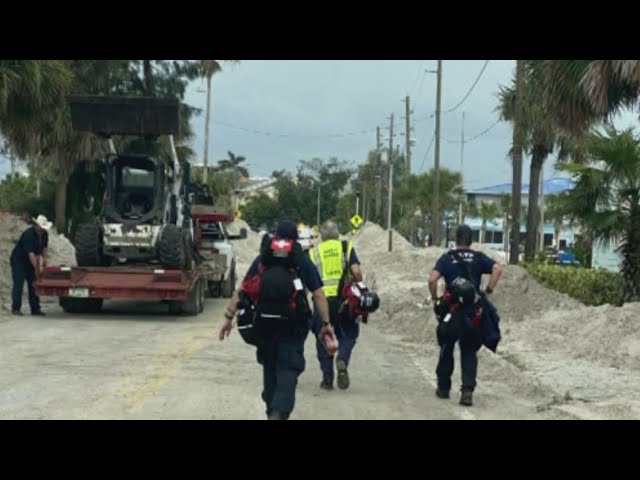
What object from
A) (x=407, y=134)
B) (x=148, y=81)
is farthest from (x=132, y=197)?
(x=407, y=134)

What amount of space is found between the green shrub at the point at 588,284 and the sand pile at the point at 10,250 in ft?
39.5

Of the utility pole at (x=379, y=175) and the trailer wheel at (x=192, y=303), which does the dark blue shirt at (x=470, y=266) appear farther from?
the utility pole at (x=379, y=175)

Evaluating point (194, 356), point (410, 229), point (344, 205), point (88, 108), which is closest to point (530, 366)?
point (194, 356)

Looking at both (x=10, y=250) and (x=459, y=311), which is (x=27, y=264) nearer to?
(x=10, y=250)

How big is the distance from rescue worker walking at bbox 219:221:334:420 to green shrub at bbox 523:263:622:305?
11338mm

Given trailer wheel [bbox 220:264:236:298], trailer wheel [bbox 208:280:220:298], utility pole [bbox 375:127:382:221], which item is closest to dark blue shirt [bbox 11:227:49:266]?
trailer wheel [bbox 208:280:220:298]

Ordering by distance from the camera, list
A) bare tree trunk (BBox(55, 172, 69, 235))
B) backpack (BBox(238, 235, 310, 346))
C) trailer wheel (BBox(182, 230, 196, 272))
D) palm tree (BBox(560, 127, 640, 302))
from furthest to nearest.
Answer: bare tree trunk (BBox(55, 172, 69, 235)) → trailer wheel (BBox(182, 230, 196, 272)) → palm tree (BBox(560, 127, 640, 302)) → backpack (BBox(238, 235, 310, 346))

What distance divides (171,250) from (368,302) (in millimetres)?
9106

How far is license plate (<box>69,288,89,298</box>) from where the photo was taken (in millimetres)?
17828

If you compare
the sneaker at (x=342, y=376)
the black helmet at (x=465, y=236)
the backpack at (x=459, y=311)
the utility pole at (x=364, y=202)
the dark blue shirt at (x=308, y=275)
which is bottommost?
the sneaker at (x=342, y=376)

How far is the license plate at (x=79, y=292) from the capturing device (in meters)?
17.8

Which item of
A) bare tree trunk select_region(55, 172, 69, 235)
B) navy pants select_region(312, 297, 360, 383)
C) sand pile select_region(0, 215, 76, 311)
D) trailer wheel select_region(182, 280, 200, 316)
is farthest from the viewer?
bare tree trunk select_region(55, 172, 69, 235)

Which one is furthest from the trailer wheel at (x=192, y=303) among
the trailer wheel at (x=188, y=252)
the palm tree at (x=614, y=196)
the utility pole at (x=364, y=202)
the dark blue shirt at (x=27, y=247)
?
the utility pole at (x=364, y=202)

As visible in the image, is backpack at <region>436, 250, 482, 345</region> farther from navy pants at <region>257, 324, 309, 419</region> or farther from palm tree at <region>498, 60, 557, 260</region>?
palm tree at <region>498, 60, 557, 260</region>
